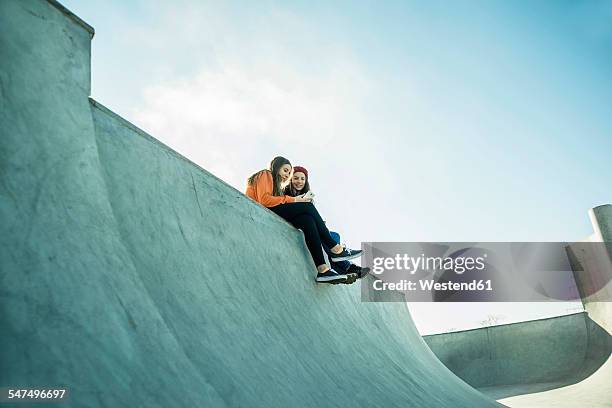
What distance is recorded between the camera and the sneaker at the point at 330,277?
4676 mm

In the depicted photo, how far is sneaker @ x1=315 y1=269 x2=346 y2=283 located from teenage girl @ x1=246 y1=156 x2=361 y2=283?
86mm

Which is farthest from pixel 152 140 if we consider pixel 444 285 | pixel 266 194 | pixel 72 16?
pixel 444 285

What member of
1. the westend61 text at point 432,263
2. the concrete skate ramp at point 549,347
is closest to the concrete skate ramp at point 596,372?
the concrete skate ramp at point 549,347

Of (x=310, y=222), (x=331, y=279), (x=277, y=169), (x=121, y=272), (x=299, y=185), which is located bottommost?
(x=121, y=272)

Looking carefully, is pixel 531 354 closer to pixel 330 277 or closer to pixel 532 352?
pixel 532 352

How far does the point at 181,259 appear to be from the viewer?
2930 mm

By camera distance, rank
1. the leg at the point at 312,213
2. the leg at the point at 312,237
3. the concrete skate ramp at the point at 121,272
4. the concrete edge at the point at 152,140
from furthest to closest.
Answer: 1. the leg at the point at 312,213
2. the leg at the point at 312,237
3. the concrete edge at the point at 152,140
4. the concrete skate ramp at the point at 121,272

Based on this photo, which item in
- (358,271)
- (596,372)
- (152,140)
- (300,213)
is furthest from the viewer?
(596,372)

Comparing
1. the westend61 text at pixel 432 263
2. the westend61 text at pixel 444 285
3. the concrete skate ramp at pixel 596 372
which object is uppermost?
the westend61 text at pixel 432 263

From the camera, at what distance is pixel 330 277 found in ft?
15.6

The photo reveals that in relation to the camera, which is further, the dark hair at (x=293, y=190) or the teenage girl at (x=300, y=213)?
the dark hair at (x=293, y=190)

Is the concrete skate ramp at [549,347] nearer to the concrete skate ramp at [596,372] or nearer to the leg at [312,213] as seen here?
the concrete skate ramp at [596,372]

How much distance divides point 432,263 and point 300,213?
1200 centimetres

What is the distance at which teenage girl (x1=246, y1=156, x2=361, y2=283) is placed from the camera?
504cm
